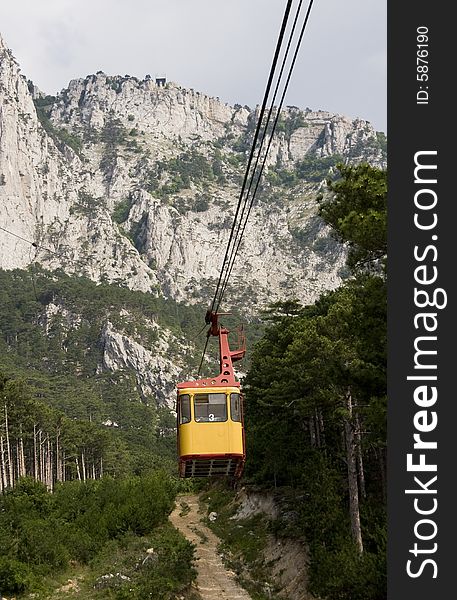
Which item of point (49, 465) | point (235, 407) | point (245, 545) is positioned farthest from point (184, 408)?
point (49, 465)

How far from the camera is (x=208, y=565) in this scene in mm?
40531

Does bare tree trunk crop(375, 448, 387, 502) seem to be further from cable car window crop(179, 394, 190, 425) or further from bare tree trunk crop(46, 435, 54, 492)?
bare tree trunk crop(46, 435, 54, 492)

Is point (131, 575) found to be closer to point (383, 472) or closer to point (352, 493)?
point (352, 493)

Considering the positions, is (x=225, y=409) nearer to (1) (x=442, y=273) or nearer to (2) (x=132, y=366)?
(1) (x=442, y=273)

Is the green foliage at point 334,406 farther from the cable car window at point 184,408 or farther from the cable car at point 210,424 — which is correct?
the cable car window at point 184,408

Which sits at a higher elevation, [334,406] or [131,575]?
[334,406]

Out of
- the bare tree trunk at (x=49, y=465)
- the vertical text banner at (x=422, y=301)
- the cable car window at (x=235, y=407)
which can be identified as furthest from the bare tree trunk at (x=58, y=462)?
the vertical text banner at (x=422, y=301)

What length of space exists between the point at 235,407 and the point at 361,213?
7.53 meters

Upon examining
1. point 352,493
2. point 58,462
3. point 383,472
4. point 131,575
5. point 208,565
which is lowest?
point 58,462

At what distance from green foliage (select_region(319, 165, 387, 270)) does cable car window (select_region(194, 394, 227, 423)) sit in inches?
248

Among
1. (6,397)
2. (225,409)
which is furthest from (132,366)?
(225,409)

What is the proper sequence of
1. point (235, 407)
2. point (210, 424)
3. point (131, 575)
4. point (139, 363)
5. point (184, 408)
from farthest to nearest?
point (139, 363) → point (131, 575) → point (235, 407) → point (184, 408) → point (210, 424)

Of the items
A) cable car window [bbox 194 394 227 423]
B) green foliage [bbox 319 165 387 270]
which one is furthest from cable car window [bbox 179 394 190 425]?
green foliage [bbox 319 165 387 270]

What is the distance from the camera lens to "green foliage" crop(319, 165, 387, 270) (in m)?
17.7
